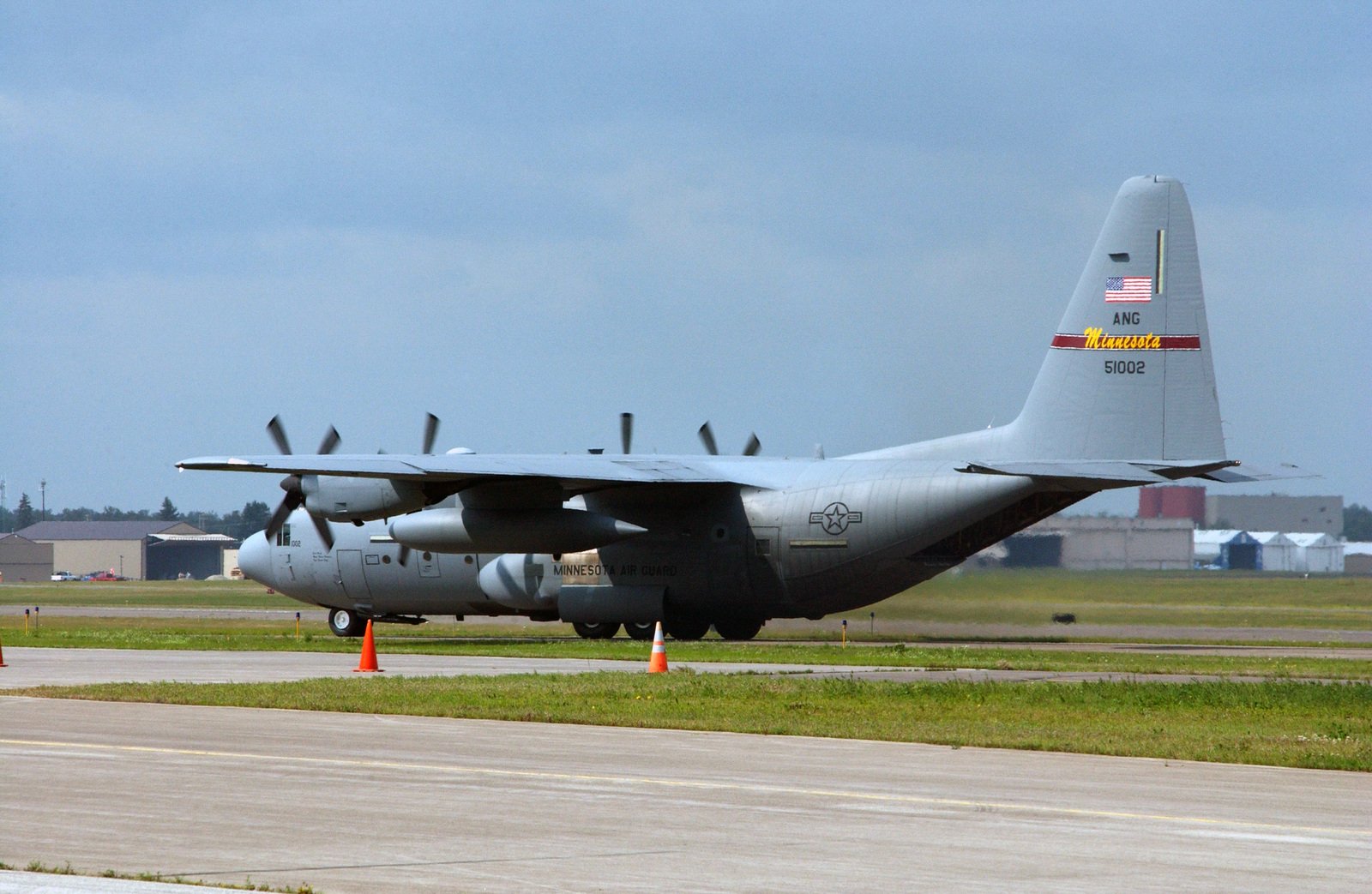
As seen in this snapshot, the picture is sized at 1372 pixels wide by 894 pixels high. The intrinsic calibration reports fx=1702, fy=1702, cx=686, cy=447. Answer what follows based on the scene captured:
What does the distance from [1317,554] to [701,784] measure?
172 feet

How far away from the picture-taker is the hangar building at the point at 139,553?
525 feet

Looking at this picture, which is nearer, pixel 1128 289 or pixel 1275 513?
pixel 1128 289

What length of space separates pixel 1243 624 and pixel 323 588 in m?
24.0

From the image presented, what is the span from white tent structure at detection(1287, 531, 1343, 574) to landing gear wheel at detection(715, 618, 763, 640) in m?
21.8

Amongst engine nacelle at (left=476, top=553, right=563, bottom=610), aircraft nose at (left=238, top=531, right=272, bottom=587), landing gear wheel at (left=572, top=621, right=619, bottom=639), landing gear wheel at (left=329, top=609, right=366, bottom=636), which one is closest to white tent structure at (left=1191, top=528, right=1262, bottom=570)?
landing gear wheel at (left=572, top=621, right=619, bottom=639)

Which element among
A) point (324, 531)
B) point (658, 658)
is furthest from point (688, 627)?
point (658, 658)

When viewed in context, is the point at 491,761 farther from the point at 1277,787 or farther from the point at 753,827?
the point at 1277,787

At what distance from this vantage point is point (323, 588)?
42156mm

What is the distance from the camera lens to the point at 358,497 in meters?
36.0

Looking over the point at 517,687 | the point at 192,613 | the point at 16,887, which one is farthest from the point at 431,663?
the point at 192,613

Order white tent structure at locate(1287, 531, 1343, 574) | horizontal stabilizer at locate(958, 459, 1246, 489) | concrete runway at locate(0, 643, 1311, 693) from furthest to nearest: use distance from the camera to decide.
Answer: white tent structure at locate(1287, 531, 1343, 574), horizontal stabilizer at locate(958, 459, 1246, 489), concrete runway at locate(0, 643, 1311, 693)

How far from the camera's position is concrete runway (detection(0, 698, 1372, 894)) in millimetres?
9180

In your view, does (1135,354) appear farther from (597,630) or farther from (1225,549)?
(1225,549)

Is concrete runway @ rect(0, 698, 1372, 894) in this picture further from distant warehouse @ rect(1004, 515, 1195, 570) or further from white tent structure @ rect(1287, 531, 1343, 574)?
white tent structure @ rect(1287, 531, 1343, 574)
